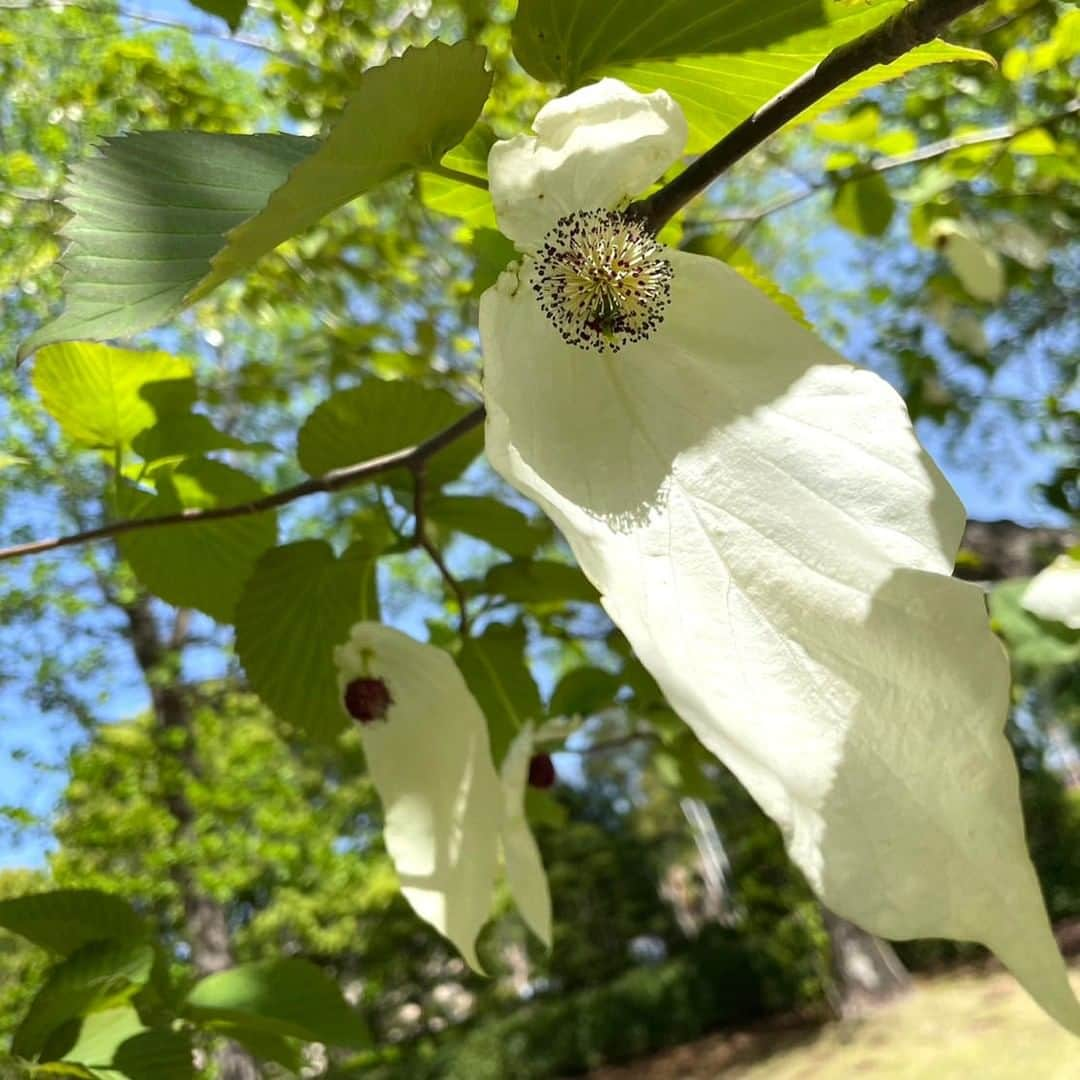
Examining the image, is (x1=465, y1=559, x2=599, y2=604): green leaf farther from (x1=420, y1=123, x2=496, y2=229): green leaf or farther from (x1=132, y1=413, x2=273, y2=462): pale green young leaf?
(x1=420, y1=123, x2=496, y2=229): green leaf

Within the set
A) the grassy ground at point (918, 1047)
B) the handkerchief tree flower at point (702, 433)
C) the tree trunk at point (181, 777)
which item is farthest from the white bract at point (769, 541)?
the grassy ground at point (918, 1047)

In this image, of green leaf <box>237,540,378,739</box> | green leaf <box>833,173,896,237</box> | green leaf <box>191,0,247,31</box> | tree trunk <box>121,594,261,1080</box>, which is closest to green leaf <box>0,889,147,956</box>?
green leaf <box>237,540,378,739</box>

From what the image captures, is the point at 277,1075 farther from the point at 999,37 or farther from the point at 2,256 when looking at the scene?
the point at 2,256

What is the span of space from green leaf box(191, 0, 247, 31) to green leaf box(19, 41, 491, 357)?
12cm

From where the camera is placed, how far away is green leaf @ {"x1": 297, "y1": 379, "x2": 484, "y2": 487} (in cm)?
62

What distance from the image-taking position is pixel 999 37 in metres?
1.29

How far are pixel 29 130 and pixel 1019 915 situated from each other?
13.0 feet

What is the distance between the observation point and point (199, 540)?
0.66 meters

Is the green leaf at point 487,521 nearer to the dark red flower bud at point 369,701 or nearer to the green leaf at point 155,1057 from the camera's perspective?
the dark red flower bud at point 369,701

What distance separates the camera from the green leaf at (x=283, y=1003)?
21.6 inches

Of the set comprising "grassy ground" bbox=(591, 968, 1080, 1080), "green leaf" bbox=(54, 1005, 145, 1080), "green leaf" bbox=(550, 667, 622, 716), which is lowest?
"grassy ground" bbox=(591, 968, 1080, 1080)

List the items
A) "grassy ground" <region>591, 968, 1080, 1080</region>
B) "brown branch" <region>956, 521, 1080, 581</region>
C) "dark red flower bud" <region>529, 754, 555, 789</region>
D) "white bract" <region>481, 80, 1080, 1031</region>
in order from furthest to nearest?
"grassy ground" <region>591, 968, 1080, 1080</region> < "brown branch" <region>956, 521, 1080, 581</region> < "dark red flower bud" <region>529, 754, 555, 789</region> < "white bract" <region>481, 80, 1080, 1031</region>

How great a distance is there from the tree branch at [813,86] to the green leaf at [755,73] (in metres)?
0.04

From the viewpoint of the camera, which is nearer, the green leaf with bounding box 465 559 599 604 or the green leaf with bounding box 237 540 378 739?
the green leaf with bounding box 237 540 378 739
